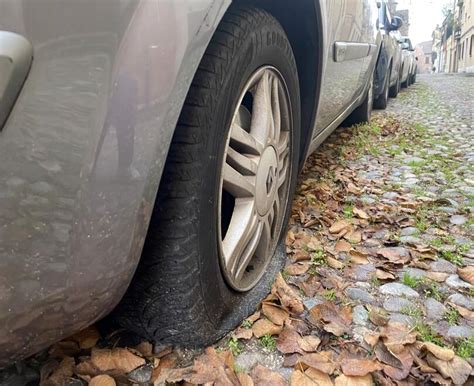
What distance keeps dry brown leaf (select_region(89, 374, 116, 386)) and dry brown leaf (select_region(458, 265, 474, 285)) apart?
54.0 inches

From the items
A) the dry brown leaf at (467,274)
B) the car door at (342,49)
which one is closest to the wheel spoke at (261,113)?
the car door at (342,49)

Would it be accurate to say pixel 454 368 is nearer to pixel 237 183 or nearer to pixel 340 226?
pixel 237 183

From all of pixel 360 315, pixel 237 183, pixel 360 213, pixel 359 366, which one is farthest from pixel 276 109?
pixel 360 213

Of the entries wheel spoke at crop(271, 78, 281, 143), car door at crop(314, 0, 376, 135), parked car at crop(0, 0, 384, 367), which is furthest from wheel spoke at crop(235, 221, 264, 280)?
car door at crop(314, 0, 376, 135)

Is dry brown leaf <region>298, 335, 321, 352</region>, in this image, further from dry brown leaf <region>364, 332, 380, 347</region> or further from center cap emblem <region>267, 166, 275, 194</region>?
center cap emblem <region>267, 166, 275, 194</region>

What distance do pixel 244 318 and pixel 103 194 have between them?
2.69ft

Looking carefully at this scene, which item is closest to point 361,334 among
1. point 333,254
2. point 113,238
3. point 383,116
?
point 333,254

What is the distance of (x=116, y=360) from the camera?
130cm

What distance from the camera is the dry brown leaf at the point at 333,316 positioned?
1.47 m

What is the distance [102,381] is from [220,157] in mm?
681

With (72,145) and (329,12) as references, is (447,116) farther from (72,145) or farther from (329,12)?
(72,145)

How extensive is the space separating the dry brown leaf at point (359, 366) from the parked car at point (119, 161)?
38 centimetres

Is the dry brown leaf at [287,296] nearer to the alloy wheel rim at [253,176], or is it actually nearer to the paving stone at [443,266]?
the alloy wheel rim at [253,176]

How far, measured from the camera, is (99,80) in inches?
30.7
